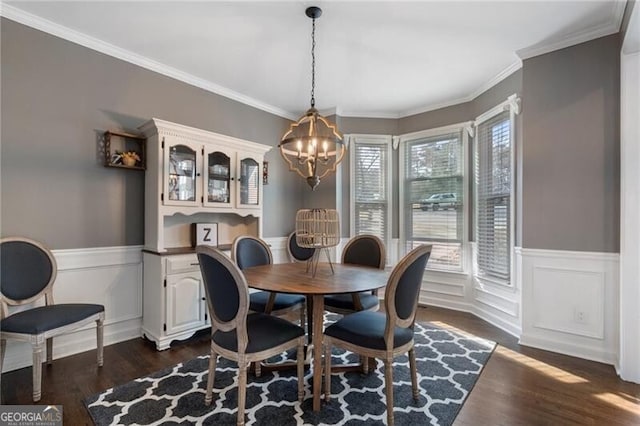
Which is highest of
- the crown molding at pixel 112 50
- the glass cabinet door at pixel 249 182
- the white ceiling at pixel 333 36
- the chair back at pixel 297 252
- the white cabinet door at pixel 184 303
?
the white ceiling at pixel 333 36

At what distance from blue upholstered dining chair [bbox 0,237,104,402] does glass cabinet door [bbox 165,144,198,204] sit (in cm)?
101

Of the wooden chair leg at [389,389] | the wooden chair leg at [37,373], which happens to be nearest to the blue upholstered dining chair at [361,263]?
the wooden chair leg at [389,389]

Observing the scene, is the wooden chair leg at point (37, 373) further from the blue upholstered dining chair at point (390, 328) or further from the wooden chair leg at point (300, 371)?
the blue upholstered dining chair at point (390, 328)

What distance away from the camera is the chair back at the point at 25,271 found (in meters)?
2.25

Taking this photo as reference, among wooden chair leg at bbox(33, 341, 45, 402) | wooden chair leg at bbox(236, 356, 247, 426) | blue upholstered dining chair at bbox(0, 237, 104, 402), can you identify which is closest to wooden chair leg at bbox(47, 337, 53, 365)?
blue upholstered dining chair at bbox(0, 237, 104, 402)

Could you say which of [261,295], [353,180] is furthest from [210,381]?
[353,180]

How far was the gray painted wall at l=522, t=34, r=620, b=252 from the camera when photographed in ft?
8.39

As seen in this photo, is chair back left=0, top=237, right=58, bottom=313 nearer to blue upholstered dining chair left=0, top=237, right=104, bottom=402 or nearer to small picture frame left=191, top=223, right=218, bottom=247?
blue upholstered dining chair left=0, top=237, right=104, bottom=402

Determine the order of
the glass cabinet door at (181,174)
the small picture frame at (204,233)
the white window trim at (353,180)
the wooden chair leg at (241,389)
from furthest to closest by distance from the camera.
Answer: the white window trim at (353,180) → the small picture frame at (204,233) → the glass cabinet door at (181,174) → the wooden chair leg at (241,389)

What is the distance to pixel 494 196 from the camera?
3566 mm

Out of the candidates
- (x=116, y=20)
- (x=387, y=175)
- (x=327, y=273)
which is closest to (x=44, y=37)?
(x=116, y=20)

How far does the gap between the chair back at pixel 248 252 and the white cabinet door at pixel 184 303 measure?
0.57m

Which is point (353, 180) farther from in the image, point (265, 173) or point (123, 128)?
point (123, 128)

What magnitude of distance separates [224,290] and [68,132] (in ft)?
6.81
